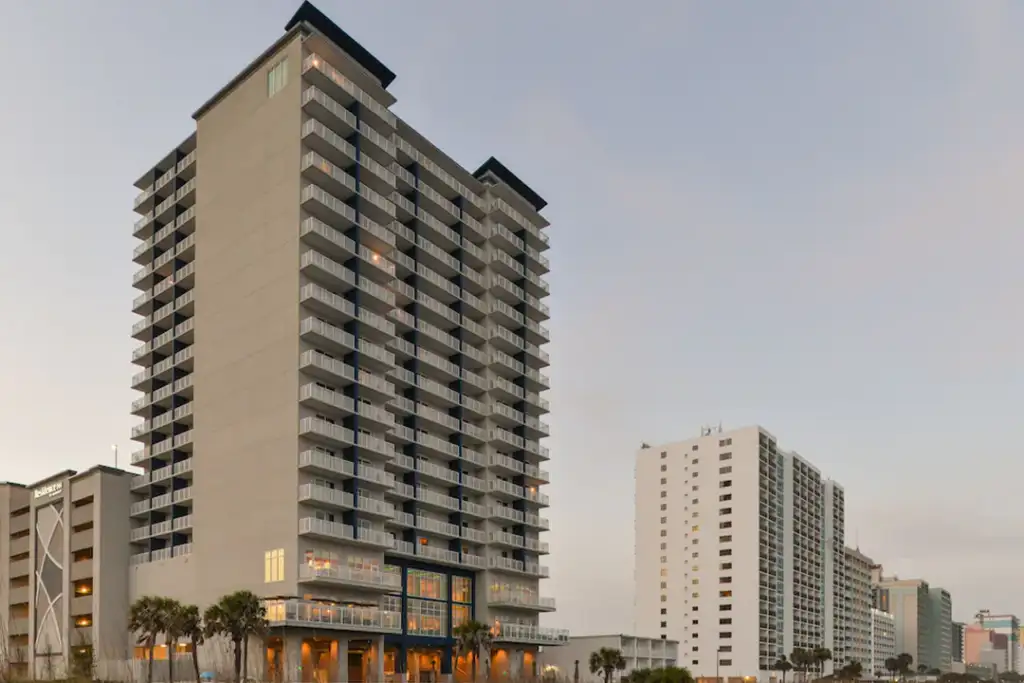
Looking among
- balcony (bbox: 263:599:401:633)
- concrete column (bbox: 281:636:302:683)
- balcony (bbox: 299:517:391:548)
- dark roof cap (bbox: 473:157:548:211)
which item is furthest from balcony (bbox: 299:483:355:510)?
dark roof cap (bbox: 473:157:548:211)

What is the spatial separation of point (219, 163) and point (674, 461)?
121071 mm

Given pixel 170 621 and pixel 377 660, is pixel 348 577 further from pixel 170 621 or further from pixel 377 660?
pixel 170 621

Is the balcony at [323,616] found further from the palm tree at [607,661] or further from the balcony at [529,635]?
the palm tree at [607,661]

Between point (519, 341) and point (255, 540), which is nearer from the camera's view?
point (255, 540)

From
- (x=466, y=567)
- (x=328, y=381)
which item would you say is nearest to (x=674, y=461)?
(x=466, y=567)

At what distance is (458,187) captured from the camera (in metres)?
114

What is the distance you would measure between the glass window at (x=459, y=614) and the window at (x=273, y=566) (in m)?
25.5

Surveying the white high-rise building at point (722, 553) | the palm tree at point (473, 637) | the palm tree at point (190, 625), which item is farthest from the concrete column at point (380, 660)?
the white high-rise building at point (722, 553)

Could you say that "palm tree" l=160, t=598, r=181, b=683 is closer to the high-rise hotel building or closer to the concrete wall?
the high-rise hotel building

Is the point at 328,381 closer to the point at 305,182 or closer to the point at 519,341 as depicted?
the point at 305,182

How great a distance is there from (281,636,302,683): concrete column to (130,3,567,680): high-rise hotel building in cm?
12

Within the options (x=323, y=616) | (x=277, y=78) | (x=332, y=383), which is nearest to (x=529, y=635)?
(x=323, y=616)

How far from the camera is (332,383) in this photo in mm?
89125

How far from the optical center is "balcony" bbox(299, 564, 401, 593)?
81250 millimetres
